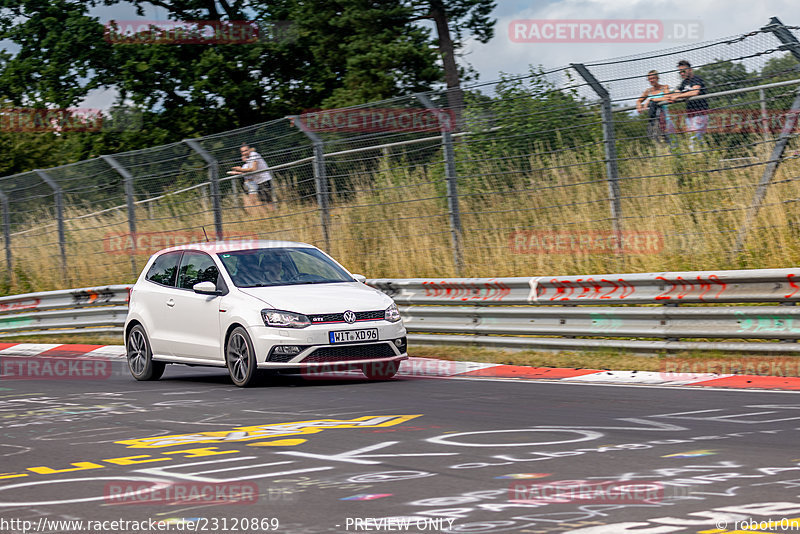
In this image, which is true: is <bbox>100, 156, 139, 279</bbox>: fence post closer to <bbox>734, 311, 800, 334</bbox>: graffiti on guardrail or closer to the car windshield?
the car windshield

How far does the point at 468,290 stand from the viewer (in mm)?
14039

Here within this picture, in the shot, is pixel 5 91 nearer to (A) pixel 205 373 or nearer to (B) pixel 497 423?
(A) pixel 205 373

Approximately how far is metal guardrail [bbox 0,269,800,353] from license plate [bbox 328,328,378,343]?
2.29m

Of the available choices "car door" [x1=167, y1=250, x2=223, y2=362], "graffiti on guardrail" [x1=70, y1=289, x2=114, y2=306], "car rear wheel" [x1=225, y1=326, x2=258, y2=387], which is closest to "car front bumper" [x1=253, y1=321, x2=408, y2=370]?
"car rear wheel" [x1=225, y1=326, x2=258, y2=387]

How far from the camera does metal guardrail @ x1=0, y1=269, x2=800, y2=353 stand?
432 inches

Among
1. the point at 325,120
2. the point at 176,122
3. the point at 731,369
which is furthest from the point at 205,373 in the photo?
the point at 176,122

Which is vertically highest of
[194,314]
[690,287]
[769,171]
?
[769,171]

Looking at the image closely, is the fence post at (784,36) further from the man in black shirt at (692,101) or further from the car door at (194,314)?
the car door at (194,314)

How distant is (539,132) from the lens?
48.9 feet

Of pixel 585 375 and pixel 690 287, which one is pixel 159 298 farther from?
pixel 690 287

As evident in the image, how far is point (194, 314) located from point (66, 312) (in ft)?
28.4

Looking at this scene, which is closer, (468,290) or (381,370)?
(381,370)

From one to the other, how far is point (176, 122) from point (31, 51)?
5.92 meters

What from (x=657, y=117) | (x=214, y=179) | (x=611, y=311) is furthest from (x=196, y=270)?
(x=214, y=179)
